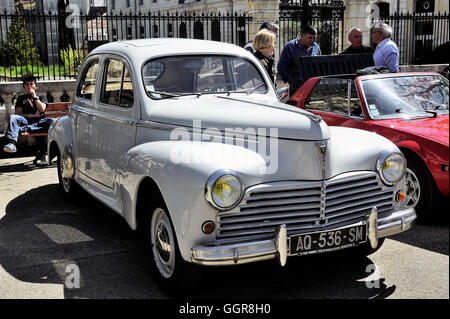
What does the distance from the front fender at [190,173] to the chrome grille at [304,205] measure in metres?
0.13

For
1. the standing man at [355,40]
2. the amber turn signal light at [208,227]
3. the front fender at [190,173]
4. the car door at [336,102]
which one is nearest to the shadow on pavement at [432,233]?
the car door at [336,102]

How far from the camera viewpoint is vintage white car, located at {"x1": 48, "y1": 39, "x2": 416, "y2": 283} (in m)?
3.66

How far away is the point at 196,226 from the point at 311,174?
88cm

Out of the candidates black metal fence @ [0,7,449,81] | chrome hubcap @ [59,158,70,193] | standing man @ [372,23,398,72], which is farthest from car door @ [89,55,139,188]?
black metal fence @ [0,7,449,81]

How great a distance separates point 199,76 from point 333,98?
7.13 feet

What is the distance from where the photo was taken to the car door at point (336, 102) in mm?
6262

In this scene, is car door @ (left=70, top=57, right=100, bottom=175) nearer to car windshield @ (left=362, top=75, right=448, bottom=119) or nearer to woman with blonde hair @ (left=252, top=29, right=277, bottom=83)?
woman with blonde hair @ (left=252, top=29, right=277, bottom=83)

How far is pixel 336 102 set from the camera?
662cm

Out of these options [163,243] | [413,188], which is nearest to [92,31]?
[413,188]

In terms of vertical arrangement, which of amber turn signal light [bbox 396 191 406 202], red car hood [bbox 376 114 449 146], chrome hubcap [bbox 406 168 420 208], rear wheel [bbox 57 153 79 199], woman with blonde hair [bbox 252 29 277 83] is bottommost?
rear wheel [bbox 57 153 79 199]

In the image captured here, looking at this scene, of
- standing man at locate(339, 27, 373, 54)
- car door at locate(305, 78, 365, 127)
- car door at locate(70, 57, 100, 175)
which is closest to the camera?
car door at locate(70, 57, 100, 175)

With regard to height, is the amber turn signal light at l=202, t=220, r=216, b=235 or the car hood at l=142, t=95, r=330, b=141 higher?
the car hood at l=142, t=95, r=330, b=141

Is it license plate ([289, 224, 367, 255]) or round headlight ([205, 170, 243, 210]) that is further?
license plate ([289, 224, 367, 255])
